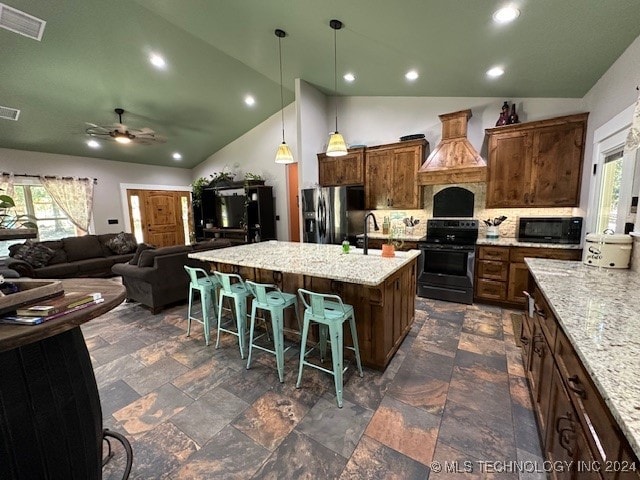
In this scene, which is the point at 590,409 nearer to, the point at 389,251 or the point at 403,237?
the point at 389,251

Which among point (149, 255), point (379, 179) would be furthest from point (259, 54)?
point (149, 255)

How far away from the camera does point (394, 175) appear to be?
450 cm

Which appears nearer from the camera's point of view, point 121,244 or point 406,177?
point 406,177

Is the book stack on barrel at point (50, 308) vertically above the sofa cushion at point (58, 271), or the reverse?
the book stack on barrel at point (50, 308)

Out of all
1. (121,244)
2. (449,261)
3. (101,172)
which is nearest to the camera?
(449,261)

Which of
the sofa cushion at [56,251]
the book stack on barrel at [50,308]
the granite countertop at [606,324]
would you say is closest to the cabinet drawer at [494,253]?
the granite countertop at [606,324]

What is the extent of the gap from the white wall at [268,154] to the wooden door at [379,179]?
6.67 feet

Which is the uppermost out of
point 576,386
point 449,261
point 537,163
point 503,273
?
point 537,163

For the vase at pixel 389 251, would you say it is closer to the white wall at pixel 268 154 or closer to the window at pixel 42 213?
the white wall at pixel 268 154

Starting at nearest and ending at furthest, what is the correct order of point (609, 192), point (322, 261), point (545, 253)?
point (322, 261) < point (609, 192) < point (545, 253)

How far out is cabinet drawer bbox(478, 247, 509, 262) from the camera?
3531mm

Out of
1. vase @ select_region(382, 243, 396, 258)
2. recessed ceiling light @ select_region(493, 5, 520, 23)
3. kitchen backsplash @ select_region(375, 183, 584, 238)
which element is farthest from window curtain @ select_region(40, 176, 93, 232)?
recessed ceiling light @ select_region(493, 5, 520, 23)

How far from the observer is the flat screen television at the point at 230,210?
6.82 m

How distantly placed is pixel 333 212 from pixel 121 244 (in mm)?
4781
